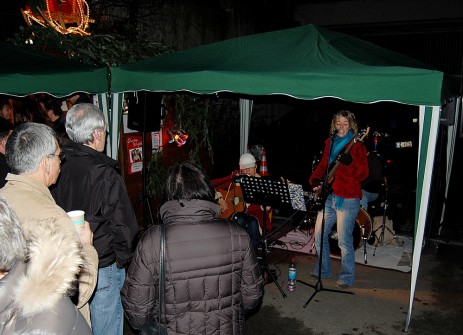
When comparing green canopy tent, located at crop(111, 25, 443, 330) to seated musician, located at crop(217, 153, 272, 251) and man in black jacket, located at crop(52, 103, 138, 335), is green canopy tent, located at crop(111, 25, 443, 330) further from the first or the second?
man in black jacket, located at crop(52, 103, 138, 335)

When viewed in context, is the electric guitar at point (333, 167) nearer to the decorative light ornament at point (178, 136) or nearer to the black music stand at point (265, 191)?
the black music stand at point (265, 191)

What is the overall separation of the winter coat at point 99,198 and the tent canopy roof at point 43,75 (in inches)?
59.0

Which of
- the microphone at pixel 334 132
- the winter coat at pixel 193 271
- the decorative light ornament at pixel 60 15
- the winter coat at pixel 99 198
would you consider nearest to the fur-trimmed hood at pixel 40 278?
the winter coat at pixel 193 271

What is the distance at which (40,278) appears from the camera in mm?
1283

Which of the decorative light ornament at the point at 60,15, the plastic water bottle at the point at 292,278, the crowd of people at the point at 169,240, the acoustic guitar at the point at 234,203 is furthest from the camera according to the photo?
the acoustic guitar at the point at 234,203

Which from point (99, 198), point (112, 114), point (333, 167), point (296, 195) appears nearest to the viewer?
point (99, 198)

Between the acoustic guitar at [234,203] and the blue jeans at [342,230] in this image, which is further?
the acoustic guitar at [234,203]

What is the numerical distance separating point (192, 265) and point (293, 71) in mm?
2517

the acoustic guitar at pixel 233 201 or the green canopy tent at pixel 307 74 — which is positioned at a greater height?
the green canopy tent at pixel 307 74

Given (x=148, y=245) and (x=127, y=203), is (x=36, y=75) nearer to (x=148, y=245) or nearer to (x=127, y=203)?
(x=127, y=203)

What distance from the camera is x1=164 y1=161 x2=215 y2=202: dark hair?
7.61 feet

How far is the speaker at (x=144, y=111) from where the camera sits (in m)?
5.67

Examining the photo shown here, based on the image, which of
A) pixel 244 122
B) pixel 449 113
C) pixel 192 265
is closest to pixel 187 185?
pixel 192 265

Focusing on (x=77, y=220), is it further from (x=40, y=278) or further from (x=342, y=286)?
(x=342, y=286)
